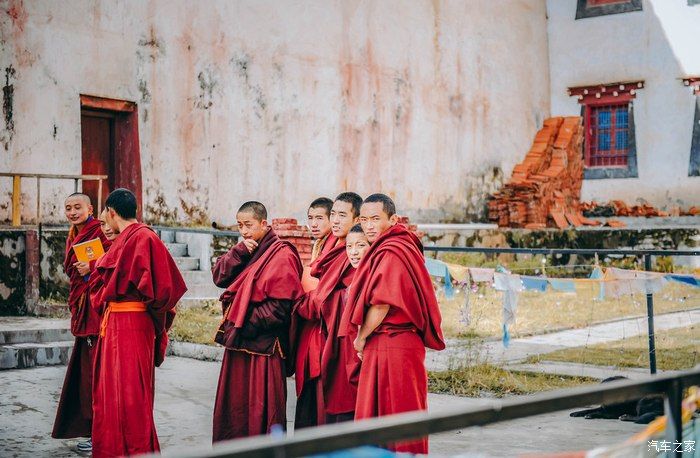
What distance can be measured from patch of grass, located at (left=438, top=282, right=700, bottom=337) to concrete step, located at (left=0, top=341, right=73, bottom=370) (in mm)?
4250

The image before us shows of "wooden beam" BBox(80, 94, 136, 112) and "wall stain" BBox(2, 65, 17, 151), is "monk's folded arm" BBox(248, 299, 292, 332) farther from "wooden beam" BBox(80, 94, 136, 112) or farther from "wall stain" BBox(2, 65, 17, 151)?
"wooden beam" BBox(80, 94, 136, 112)

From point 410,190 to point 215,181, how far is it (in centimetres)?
467

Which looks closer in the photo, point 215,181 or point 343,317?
point 343,317

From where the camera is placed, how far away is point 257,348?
18.7 feet

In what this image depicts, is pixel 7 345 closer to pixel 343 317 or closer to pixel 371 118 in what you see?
pixel 343 317

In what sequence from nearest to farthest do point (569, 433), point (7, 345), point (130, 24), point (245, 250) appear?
point (245, 250)
point (569, 433)
point (7, 345)
point (130, 24)

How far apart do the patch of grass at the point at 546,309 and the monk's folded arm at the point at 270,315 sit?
5333 millimetres

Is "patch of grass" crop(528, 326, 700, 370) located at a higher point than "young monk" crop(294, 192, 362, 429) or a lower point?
lower

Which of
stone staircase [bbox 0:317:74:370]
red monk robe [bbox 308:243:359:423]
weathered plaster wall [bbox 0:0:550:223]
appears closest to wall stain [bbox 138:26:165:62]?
weathered plaster wall [bbox 0:0:550:223]

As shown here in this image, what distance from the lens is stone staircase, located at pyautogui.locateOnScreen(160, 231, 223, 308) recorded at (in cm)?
1184

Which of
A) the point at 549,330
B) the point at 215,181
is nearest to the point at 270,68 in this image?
the point at 215,181

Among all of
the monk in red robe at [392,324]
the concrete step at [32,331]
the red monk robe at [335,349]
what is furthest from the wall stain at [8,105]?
the monk in red robe at [392,324]

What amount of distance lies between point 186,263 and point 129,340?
709cm

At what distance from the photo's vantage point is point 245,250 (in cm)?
595
